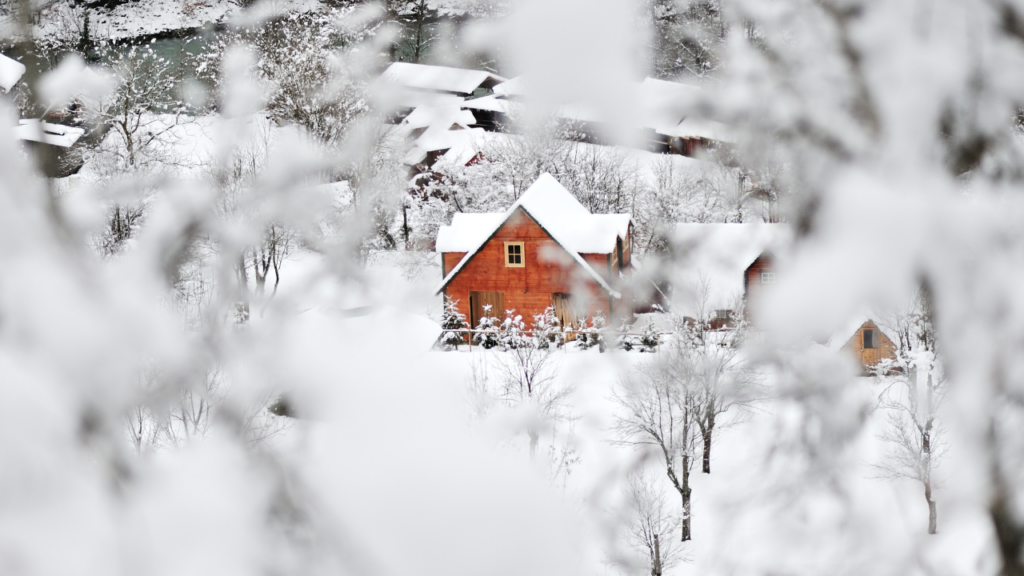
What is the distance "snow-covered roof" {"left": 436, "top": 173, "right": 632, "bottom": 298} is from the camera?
12.0m

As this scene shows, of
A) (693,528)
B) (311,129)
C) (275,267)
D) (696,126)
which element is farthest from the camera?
(693,528)

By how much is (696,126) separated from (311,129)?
0.44 m

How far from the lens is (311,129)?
0.90 meters

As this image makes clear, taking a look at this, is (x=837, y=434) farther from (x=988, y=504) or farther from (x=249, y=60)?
(x=249, y=60)

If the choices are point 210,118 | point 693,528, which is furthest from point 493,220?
point 210,118

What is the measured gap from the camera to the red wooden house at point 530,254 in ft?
39.4

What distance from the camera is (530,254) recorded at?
12320mm

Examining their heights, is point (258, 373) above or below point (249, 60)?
below

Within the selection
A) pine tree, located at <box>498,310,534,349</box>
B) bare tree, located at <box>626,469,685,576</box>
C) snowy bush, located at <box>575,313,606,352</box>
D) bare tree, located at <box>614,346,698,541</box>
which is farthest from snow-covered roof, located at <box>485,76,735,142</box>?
snowy bush, located at <box>575,313,606,352</box>

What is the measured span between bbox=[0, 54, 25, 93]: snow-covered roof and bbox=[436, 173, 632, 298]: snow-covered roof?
11.0 meters

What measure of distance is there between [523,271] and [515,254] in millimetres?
300

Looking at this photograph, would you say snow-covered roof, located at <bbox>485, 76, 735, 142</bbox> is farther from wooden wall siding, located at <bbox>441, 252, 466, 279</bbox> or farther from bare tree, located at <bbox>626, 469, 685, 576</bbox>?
wooden wall siding, located at <bbox>441, 252, 466, 279</bbox>

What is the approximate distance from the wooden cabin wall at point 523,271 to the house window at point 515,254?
0.17 ft

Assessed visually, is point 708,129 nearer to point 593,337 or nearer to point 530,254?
point 593,337
